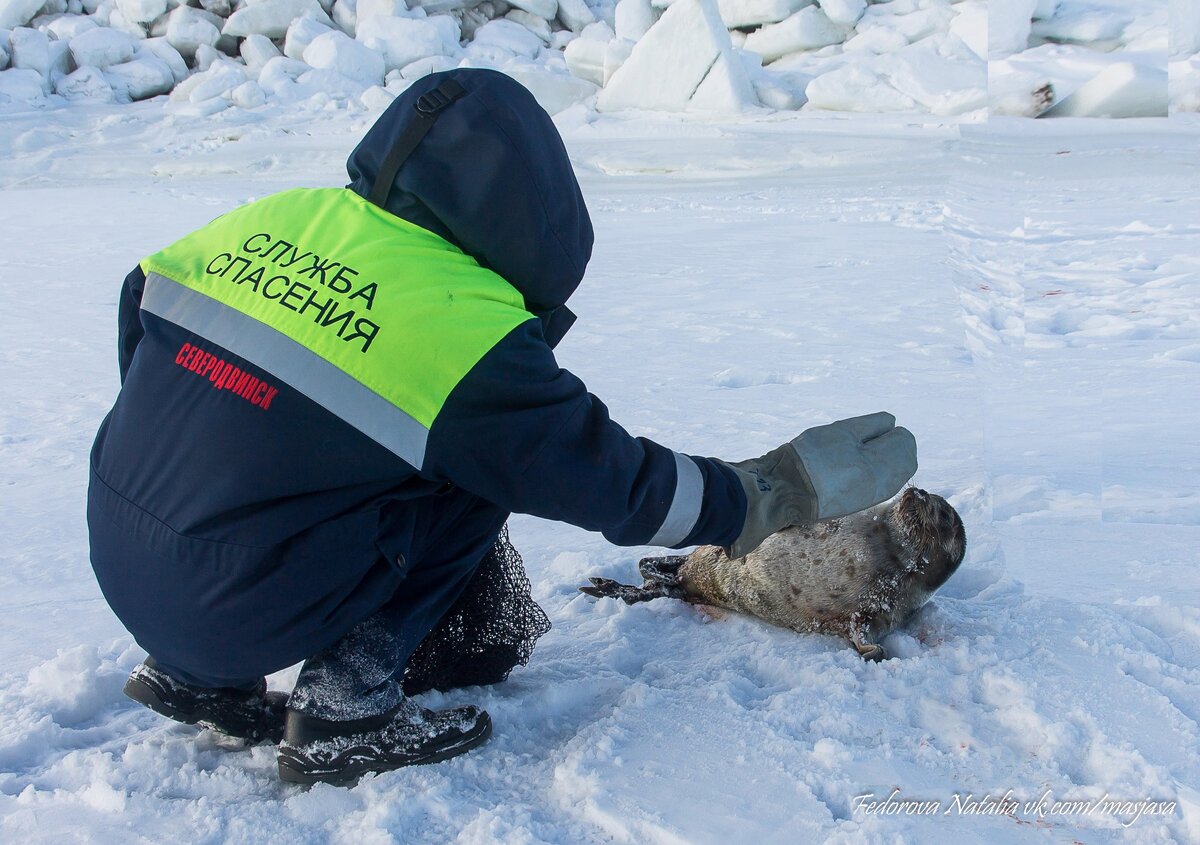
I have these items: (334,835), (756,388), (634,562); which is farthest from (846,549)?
(756,388)

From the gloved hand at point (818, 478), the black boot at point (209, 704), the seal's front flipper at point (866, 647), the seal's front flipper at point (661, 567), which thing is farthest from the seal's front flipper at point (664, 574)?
the black boot at point (209, 704)

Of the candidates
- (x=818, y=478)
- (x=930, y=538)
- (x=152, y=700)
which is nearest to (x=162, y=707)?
(x=152, y=700)

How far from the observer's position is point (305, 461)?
4.79 ft

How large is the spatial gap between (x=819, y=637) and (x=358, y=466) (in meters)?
1.11

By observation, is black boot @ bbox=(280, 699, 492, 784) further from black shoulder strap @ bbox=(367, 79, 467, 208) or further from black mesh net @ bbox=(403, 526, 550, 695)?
black shoulder strap @ bbox=(367, 79, 467, 208)

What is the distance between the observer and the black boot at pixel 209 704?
5.60 feet

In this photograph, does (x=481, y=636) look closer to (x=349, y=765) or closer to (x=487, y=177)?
(x=349, y=765)

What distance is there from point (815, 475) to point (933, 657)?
0.51m

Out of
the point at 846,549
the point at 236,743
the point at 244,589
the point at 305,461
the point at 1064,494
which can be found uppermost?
the point at 305,461

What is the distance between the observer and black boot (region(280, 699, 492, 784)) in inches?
63.5

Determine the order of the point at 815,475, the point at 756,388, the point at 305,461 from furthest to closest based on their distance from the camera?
1. the point at 756,388
2. the point at 815,475
3. the point at 305,461

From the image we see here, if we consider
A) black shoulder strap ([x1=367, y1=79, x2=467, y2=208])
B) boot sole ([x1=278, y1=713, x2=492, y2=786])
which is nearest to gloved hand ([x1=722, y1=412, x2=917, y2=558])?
boot sole ([x1=278, y1=713, x2=492, y2=786])

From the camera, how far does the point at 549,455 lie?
4.81 feet

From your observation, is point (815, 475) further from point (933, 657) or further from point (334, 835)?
point (334, 835)
